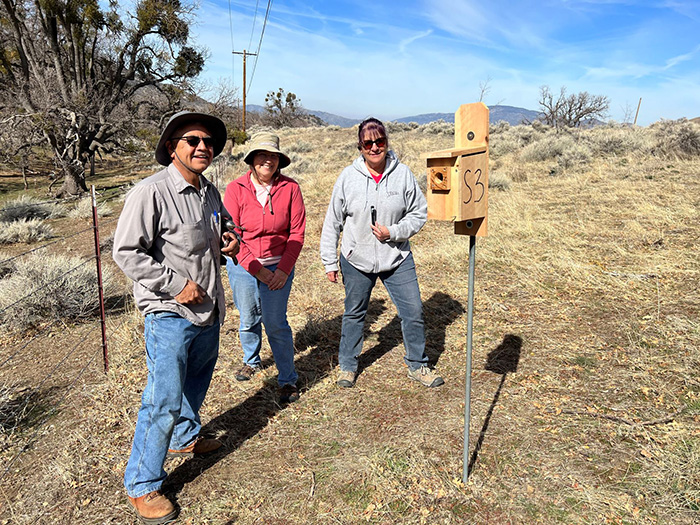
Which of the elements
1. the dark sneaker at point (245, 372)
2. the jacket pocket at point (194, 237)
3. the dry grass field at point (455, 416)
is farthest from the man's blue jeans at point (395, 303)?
the jacket pocket at point (194, 237)

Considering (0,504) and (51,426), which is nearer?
(0,504)

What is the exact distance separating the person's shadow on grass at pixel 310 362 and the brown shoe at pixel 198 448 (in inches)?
1.6

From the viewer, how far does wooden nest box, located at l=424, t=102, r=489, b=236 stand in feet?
7.17

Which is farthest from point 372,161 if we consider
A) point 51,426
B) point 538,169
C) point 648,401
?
point 538,169

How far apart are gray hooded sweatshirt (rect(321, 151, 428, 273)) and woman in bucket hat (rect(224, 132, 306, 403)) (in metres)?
0.38

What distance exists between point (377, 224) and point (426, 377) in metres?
1.29

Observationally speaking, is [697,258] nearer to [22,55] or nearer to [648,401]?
[648,401]

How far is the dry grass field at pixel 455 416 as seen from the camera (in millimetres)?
2508

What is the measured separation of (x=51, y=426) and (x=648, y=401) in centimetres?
421

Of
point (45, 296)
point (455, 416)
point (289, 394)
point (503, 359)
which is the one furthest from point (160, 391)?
→ point (45, 296)

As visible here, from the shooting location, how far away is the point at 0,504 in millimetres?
2623

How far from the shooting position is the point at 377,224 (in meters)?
3.32

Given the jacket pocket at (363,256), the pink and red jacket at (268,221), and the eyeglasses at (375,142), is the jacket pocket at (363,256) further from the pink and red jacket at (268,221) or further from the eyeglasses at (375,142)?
the eyeglasses at (375,142)

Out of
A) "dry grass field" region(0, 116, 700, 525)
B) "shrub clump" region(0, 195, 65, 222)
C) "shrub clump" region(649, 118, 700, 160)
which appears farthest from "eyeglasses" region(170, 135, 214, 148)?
"shrub clump" region(649, 118, 700, 160)
